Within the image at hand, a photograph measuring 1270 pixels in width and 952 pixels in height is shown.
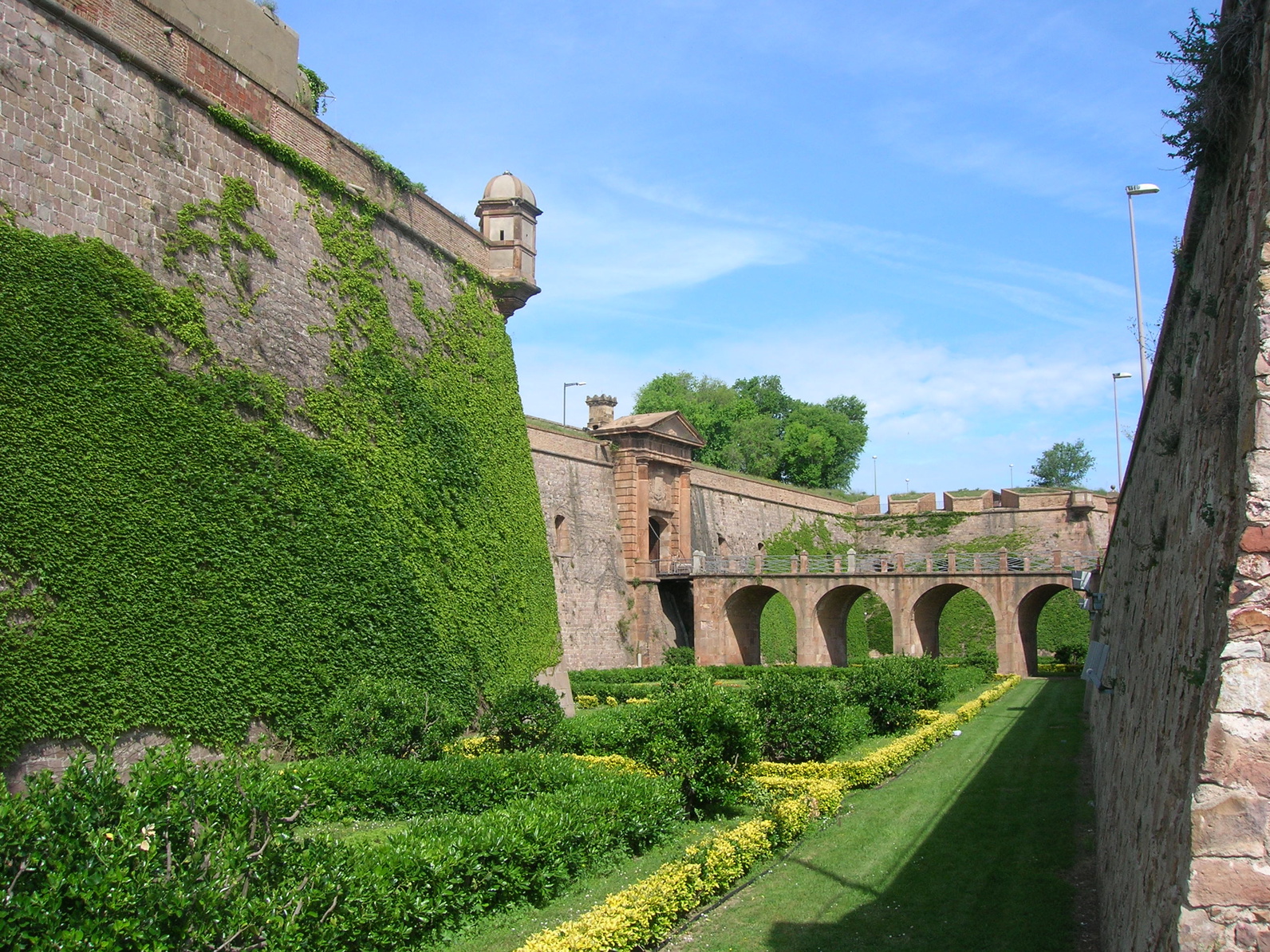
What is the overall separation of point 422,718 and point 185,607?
290 cm

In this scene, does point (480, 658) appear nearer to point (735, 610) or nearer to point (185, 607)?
point (185, 607)

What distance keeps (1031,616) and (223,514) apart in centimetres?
2670

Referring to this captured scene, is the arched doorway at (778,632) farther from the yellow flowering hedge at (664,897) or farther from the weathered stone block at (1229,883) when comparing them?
the weathered stone block at (1229,883)

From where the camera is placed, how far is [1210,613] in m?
3.60

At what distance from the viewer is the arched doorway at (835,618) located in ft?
111

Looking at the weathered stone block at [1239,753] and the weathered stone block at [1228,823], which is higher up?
the weathered stone block at [1239,753]

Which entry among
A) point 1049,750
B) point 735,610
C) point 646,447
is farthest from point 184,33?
point 735,610

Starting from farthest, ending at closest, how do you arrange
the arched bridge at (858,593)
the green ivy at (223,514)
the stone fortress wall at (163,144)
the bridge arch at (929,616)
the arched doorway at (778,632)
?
the arched doorway at (778,632) → the bridge arch at (929,616) → the arched bridge at (858,593) → the stone fortress wall at (163,144) → the green ivy at (223,514)

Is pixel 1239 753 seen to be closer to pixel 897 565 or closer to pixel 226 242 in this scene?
pixel 226 242

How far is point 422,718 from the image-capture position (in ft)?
38.5

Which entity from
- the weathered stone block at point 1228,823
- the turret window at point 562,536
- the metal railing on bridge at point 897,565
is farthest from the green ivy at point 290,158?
the metal railing on bridge at point 897,565

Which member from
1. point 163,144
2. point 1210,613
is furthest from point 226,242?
point 1210,613

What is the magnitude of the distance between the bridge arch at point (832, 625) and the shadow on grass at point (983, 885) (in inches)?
805

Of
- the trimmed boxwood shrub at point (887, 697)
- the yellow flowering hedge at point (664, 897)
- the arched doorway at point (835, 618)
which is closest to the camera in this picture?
the yellow flowering hedge at point (664, 897)
